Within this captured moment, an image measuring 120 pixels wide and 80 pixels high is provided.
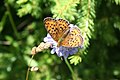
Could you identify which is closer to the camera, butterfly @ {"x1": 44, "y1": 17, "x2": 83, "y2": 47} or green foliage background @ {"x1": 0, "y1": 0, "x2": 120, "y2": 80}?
butterfly @ {"x1": 44, "y1": 17, "x2": 83, "y2": 47}

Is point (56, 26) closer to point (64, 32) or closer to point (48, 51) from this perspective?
point (64, 32)

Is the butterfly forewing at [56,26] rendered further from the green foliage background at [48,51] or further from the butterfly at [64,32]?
the green foliage background at [48,51]

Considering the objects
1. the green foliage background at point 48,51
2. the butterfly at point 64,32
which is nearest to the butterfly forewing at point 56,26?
the butterfly at point 64,32

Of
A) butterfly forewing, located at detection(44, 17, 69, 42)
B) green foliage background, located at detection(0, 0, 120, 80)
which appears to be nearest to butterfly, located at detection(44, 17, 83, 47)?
butterfly forewing, located at detection(44, 17, 69, 42)

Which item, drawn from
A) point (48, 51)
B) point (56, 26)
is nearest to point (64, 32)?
point (56, 26)

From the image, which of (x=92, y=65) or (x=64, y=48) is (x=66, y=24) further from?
(x=92, y=65)

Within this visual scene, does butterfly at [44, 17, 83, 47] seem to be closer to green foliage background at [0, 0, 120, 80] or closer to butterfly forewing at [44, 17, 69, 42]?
butterfly forewing at [44, 17, 69, 42]

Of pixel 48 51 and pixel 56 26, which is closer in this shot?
pixel 56 26
